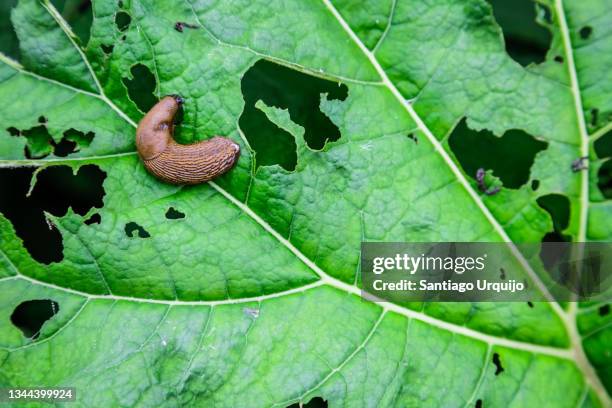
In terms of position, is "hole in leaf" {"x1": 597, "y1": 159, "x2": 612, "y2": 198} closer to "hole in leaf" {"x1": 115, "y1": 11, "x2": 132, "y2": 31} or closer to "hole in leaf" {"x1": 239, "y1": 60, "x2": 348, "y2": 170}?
"hole in leaf" {"x1": 239, "y1": 60, "x2": 348, "y2": 170}

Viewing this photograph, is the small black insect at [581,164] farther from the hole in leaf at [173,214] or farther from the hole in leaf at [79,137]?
the hole in leaf at [79,137]

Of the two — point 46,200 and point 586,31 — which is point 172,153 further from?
point 586,31

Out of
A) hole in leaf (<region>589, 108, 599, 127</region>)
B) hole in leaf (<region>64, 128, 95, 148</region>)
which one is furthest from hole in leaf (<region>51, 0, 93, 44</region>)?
hole in leaf (<region>589, 108, 599, 127</region>)

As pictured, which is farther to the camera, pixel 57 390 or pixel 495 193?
pixel 495 193

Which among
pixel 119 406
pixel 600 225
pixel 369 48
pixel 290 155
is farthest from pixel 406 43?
pixel 119 406

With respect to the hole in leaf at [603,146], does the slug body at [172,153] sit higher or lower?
lower

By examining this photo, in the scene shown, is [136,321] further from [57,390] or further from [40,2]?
[40,2]

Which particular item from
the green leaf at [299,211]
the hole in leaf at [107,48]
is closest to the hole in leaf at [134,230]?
the green leaf at [299,211]
